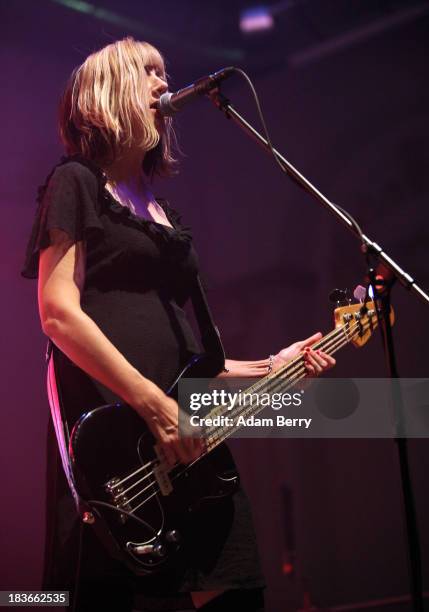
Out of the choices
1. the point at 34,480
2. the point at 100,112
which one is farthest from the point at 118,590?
the point at 34,480

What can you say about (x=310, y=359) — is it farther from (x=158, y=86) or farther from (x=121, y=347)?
(x=158, y=86)

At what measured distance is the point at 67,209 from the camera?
5.08 ft

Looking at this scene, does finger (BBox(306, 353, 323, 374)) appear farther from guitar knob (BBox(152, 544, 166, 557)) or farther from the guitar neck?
guitar knob (BBox(152, 544, 166, 557))

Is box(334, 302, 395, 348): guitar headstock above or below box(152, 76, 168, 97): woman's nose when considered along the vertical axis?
below

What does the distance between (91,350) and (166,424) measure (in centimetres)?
22

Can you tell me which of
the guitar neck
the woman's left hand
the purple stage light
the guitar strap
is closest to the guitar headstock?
the guitar neck

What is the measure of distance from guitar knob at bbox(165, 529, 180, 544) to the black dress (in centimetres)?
6

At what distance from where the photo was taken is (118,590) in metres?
1.48

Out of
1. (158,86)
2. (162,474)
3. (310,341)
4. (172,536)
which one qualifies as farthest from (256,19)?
(172,536)

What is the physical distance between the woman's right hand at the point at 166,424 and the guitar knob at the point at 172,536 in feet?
0.46

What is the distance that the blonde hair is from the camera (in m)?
1.75

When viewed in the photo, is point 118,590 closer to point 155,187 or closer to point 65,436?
point 65,436

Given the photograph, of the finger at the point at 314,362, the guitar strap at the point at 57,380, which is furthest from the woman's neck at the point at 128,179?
the finger at the point at 314,362

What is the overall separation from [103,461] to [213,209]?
2.67 metres
